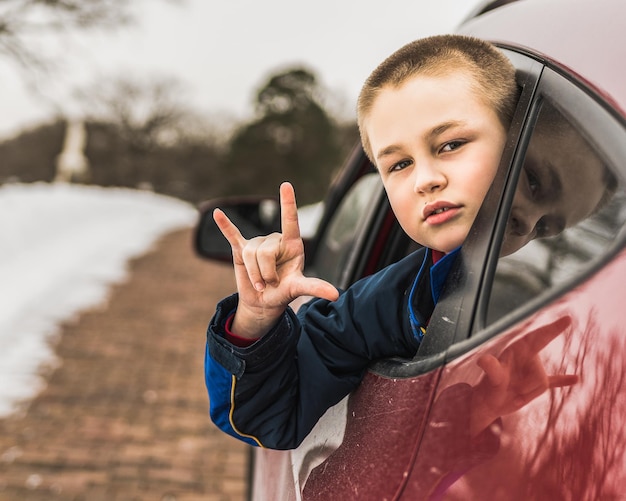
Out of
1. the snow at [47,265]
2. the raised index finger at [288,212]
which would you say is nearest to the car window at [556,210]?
the raised index finger at [288,212]

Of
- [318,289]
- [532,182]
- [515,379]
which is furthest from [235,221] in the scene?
[515,379]

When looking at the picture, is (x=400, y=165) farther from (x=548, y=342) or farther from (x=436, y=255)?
(x=548, y=342)

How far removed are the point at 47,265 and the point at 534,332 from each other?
1018cm

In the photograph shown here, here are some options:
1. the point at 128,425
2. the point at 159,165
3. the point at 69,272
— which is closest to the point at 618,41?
the point at 128,425

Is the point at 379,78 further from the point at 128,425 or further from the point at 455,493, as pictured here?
the point at 128,425

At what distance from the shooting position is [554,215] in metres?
0.84

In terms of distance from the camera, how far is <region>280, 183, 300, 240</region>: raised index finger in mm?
1113

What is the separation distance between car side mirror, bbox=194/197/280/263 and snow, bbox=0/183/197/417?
3.22 m

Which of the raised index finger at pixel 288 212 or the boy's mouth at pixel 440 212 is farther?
the raised index finger at pixel 288 212

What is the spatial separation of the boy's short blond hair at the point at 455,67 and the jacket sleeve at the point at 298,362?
31 centimetres

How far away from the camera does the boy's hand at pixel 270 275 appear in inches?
43.9

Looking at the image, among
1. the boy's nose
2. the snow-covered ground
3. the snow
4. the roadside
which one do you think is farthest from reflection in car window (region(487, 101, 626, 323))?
the snow

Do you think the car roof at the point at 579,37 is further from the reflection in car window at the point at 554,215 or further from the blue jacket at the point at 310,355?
the blue jacket at the point at 310,355

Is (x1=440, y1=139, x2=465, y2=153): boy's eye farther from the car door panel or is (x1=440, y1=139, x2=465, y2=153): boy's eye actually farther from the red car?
the car door panel
